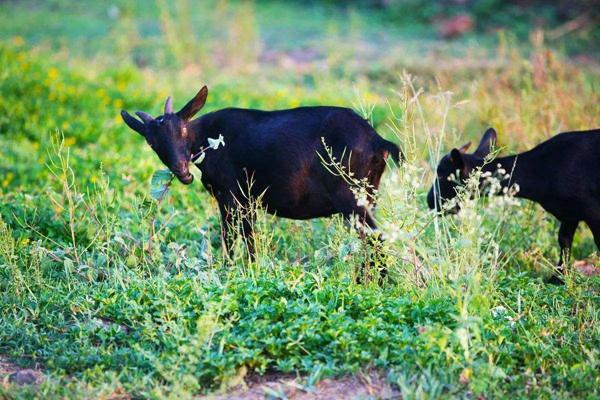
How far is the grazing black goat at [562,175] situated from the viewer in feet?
23.8

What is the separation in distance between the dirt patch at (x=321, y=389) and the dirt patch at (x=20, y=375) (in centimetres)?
106

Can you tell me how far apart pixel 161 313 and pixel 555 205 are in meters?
3.66

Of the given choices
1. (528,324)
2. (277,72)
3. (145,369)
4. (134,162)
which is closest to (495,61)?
(277,72)

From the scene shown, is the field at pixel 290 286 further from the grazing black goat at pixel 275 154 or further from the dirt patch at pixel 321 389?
the grazing black goat at pixel 275 154

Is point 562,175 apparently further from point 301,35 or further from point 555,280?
point 301,35

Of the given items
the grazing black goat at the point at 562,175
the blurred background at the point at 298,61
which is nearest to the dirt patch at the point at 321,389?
the blurred background at the point at 298,61

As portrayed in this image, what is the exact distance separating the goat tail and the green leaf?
1712 mm

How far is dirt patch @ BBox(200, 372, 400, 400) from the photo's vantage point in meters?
4.95

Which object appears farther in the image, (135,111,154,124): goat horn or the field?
(135,111,154,124): goat horn

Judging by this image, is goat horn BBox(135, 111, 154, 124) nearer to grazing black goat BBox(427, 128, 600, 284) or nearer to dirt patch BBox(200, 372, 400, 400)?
grazing black goat BBox(427, 128, 600, 284)

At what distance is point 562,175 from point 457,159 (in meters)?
0.89

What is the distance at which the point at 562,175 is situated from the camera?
7.33 metres

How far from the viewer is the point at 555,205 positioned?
292 inches

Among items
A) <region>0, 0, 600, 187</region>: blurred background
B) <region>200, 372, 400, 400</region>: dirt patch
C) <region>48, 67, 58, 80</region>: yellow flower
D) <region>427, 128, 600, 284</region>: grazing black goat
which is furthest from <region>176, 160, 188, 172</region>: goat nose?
<region>48, 67, 58, 80</region>: yellow flower
